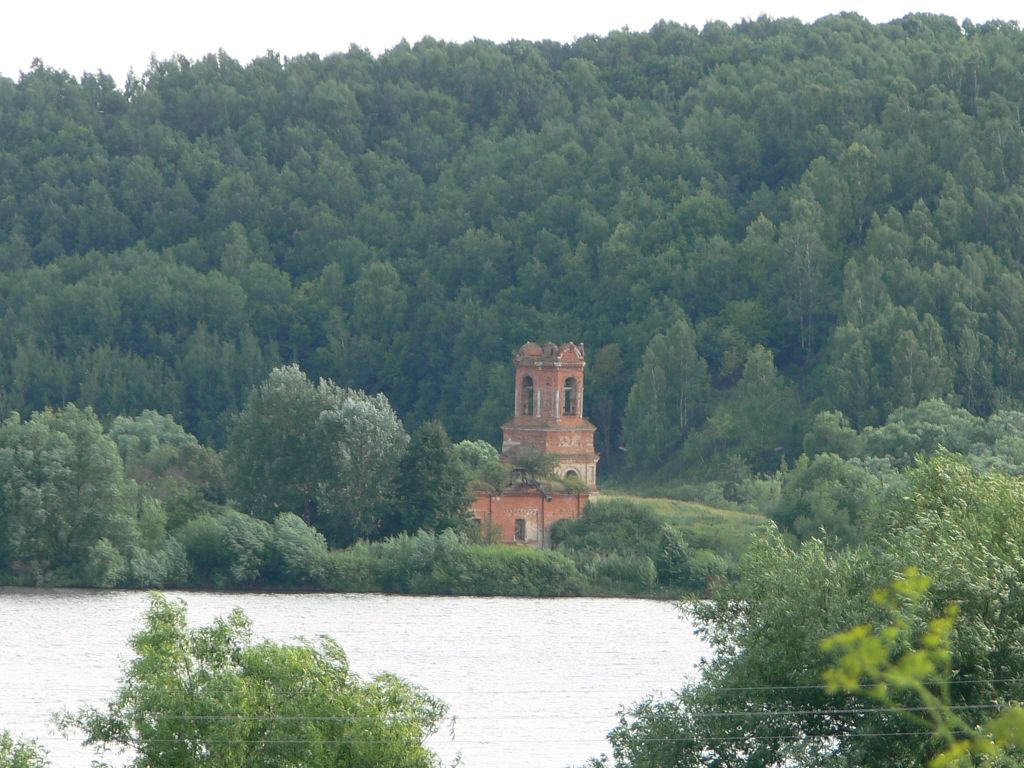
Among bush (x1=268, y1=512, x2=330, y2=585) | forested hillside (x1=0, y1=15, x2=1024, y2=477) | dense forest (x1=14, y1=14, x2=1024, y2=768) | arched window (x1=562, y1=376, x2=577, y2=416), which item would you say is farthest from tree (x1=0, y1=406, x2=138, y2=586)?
forested hillside (x1=0, y1=15, x2=1024, y2=477)

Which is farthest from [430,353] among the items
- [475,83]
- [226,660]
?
[226,660]

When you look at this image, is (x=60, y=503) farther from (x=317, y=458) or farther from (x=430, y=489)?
(x=430, y=489)

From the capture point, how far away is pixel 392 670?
44.8m

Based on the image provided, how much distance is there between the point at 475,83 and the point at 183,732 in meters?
111

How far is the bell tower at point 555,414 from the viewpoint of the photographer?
230 ft

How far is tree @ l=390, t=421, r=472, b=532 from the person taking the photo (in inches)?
2542

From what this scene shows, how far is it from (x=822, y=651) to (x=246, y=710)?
6.66m

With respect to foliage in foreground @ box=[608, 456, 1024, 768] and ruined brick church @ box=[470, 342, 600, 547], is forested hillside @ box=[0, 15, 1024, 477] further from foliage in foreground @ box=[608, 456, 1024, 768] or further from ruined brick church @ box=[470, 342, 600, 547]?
foliage in foreground @ box=[608, 456, 1024, 768]

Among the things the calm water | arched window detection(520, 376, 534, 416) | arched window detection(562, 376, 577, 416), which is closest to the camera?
the calm water

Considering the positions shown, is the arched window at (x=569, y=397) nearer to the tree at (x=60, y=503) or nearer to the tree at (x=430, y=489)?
the tree at (x=430, y=489)

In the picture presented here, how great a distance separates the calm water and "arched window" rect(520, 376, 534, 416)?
11827 mm

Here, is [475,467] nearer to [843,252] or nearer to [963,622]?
[843,252]

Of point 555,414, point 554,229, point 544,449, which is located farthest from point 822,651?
point 554,229

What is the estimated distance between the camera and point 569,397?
235 feet
